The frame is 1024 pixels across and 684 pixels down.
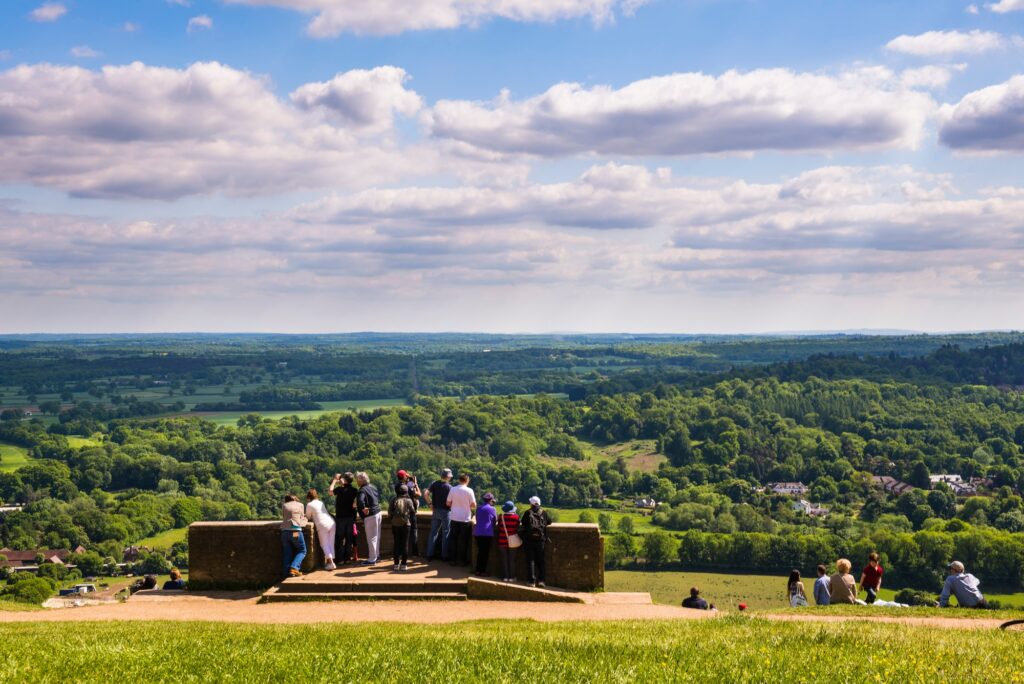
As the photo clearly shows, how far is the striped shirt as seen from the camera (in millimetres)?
20188

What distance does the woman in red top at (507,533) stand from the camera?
20188mm

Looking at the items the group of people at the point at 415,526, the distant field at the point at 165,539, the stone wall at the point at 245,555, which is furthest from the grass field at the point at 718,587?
the stone wall at the point at 245,555

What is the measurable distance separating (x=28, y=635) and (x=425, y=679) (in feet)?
23.6

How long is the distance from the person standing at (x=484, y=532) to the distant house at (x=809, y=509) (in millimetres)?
104870

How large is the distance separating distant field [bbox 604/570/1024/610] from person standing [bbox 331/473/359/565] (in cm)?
4953

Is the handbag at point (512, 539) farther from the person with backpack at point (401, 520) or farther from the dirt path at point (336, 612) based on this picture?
the person with backpack at point (401, 520)

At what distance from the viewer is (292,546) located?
68.1ft

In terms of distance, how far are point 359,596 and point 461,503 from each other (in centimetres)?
311

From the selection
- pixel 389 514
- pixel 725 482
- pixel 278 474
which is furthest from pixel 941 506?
pixel 389 514

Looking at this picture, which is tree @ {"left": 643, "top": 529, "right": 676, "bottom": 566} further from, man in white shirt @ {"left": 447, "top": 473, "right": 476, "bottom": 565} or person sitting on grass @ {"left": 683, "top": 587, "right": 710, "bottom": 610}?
man in white shirt @ {"left": 447, "top": 473, "right": 476, "bottom": 565}

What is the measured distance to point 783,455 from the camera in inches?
6122

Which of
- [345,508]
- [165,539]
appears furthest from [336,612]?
[165,539]

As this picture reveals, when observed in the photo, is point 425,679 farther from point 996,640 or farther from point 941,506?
point 941,506

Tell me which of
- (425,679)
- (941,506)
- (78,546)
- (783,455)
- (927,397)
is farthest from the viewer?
(927,397)
